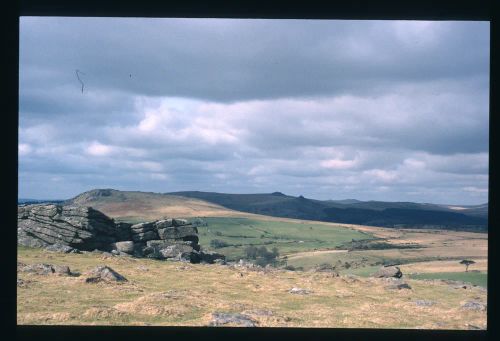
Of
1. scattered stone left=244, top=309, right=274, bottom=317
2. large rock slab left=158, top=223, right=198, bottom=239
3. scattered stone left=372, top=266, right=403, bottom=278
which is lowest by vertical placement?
scattered stone left=372, top=266, right=403, bottom=278

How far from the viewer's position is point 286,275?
3131cm

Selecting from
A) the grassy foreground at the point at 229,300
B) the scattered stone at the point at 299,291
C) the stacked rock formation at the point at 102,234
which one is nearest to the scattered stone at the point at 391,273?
the grassy foreground at the point at 229,300

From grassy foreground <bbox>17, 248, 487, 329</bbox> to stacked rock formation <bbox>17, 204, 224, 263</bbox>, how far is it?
6460mm

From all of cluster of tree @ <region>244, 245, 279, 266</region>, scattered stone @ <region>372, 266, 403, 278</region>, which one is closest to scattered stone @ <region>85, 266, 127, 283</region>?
scattered stone @ <region>372, 266, 403, 278</region>

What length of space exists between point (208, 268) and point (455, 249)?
62182 mm

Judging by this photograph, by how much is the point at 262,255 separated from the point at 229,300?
196 ft

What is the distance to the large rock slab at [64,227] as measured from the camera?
130ft

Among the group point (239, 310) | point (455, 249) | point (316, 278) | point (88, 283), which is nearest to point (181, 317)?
point (239, 310)

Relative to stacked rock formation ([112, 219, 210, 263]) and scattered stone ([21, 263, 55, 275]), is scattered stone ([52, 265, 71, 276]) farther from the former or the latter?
stacked rock formation ([112, 219, 210, 263])

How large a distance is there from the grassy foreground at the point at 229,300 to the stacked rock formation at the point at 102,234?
646 cm

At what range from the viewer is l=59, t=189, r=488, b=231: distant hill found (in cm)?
12988

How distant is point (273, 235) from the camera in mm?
107375

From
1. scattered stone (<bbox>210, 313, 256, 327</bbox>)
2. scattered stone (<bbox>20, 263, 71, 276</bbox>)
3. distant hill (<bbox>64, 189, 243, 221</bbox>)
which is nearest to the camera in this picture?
scattered stone (<bbox>210, 313, 256, 327</bbox>)

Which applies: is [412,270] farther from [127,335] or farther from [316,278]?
[127,335]
